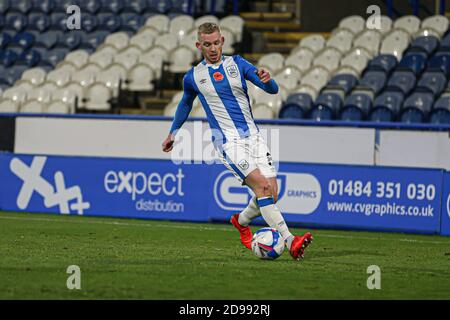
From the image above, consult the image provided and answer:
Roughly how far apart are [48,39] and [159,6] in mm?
2643

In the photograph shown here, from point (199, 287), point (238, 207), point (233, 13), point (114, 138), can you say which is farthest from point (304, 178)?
point (233, 13)

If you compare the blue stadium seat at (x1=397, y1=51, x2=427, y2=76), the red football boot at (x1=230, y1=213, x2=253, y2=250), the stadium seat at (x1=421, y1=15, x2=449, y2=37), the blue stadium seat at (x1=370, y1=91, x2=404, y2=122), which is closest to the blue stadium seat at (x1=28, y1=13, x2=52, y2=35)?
the stadium seat at (x1=421, y1=15, x2=449, y2=37)

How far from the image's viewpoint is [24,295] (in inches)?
301

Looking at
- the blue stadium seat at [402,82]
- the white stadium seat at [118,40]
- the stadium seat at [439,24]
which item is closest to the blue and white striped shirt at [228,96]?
the blue stadium seat at [402,82]

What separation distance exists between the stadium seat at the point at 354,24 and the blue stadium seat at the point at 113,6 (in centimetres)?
569

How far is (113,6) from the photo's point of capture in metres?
24.2

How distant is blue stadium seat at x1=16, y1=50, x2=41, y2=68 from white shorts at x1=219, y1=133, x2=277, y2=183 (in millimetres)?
13744

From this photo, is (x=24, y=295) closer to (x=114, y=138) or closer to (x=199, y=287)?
(x=199, y=287)

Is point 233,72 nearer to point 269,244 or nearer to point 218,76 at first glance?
point 218,76

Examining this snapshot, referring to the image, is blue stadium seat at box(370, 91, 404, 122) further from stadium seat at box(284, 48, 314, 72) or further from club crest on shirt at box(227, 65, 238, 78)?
club crest on shirt at box(227, 65, 238, 78)

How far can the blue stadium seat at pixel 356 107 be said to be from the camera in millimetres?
17688

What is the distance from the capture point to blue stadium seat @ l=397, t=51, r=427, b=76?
18922 mm

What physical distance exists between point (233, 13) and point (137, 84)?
11.2 feet

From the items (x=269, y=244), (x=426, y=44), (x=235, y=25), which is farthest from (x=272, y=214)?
(x=235, y=25)
